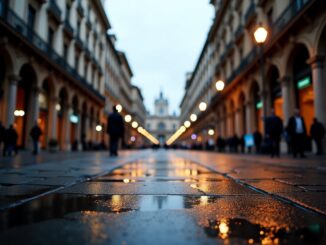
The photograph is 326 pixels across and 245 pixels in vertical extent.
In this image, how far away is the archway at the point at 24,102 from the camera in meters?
18.7

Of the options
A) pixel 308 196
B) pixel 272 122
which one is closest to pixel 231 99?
pixel 272 122

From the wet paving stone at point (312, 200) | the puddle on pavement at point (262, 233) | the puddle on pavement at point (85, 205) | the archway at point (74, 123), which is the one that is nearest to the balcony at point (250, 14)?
the archway at point (74, 123)

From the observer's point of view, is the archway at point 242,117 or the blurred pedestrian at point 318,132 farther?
the archway at point 242,117

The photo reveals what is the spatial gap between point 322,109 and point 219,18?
81.0ft

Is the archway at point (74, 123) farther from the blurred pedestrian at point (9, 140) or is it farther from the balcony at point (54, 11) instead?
the blurred pedestrian at point (9, 140)

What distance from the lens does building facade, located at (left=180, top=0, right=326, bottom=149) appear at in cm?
1345

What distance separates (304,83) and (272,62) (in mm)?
3297

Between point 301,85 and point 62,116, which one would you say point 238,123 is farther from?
point 62,116

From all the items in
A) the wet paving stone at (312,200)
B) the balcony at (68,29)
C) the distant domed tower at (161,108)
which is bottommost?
the wet paving stone at (312,200)

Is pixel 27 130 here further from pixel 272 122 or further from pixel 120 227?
pixel 120 227

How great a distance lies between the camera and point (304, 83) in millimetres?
15664

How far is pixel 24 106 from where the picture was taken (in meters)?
19.2

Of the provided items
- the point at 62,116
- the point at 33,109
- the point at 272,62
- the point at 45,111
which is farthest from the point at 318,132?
the point at 62,116

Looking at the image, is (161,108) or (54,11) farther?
(161,108)
